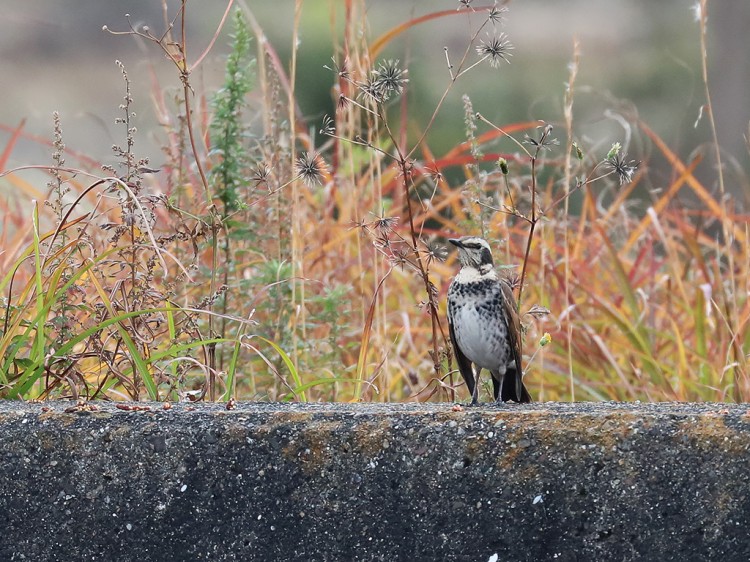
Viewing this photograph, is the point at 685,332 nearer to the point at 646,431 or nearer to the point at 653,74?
the point at 646,431

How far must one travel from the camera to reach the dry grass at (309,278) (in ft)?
9.62

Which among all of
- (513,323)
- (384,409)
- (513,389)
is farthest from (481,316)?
(384,409)

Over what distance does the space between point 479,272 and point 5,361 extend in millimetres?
1298

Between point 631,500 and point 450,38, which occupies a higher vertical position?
point 450,38

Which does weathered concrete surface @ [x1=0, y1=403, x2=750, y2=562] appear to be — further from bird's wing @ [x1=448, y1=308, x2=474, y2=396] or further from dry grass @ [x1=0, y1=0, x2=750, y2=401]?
bird's wing @ [x1=448, y1=308, x2=474, y2=396]

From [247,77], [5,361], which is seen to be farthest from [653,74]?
[5,361]

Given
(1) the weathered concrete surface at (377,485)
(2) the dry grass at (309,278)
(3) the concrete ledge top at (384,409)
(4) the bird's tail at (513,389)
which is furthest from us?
(4) the bird's tail at (513,389)

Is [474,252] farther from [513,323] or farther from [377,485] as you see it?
[377,485]

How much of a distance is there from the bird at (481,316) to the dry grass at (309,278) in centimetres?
10

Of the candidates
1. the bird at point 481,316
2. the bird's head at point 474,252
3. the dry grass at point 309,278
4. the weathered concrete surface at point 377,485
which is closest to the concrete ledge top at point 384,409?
the weathered concrete surface at point 377,485

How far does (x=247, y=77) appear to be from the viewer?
12.2 ft

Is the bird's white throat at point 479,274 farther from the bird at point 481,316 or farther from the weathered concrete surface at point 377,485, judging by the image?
the weathered concrete surface at point 377,485

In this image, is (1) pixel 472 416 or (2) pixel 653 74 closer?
(1) pixel 472 416

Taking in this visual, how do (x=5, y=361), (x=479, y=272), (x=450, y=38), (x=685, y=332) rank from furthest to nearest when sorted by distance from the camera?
1. (x=450, y=38)
2. (x=685, y=332)
3. (x=479, y=272)
4. (x=5, y=361)
